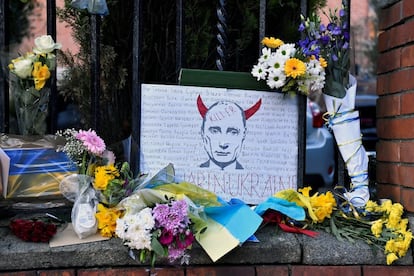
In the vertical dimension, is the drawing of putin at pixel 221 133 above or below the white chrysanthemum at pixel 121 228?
above

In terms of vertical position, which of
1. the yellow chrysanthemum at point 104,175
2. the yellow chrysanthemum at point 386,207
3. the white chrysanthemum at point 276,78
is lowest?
the yellow chrysanthemum at point 386,207

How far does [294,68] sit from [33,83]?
1.04m

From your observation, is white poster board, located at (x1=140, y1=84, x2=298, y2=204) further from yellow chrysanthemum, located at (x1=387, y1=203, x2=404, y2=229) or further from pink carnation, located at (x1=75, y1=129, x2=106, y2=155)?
yellow chrysanthemum, located at (x1=387, y1=203, x2=404, y2=229)

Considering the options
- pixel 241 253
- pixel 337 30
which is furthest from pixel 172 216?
pixel 337 30

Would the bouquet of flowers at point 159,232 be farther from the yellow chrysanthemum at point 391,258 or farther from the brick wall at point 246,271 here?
the yellow chrysanthemum at point 391,258

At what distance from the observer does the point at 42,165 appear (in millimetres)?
2311

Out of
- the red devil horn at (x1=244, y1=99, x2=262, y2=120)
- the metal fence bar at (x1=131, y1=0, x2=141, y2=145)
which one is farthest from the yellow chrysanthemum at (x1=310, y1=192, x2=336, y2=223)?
the metal fence bar at (x1=131, y1=0, x2=141, y2=145)

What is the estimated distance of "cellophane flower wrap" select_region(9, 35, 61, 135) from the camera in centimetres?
231

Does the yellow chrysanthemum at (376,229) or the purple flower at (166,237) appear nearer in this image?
the purple flower at (166,237)

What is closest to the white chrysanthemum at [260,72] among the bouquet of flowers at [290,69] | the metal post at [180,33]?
the bouquet of flowers at [290,69]

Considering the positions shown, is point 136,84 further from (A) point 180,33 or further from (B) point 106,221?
(B) point 106,221

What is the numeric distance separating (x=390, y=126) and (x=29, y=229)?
1505mm

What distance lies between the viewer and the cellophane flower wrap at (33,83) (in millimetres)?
2314

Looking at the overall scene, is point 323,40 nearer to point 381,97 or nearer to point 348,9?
point 348,9
